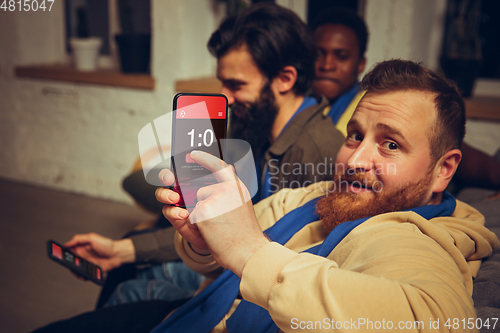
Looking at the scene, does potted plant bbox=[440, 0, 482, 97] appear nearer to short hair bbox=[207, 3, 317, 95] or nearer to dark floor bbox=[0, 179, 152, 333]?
short hair bbox=[207, 3, 317, 95]

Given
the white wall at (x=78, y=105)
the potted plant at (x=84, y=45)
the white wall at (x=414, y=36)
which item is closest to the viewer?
the white wall at (x=414, y=36)

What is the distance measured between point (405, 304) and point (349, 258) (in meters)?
0.19

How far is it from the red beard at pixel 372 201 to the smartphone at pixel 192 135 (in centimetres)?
31

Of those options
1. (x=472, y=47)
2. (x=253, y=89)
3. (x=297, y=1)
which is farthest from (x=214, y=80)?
(x=472, y=47)

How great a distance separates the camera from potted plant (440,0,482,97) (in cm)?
228

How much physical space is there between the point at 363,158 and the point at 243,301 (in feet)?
1.42

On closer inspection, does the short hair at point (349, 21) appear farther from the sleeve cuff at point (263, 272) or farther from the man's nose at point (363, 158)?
the sleeve cuff at point (263, 272)

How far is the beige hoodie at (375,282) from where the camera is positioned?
21.9 inches

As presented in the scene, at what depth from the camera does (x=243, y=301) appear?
0.87 metres

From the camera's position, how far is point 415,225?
0.77 m

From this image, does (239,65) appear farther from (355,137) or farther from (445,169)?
(445,169)

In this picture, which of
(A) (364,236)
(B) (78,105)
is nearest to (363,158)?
(A) (364,236)

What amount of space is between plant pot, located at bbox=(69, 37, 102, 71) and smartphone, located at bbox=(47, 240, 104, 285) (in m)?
2.49

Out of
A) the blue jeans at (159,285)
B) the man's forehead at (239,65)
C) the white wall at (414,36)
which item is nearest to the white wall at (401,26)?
the white wall at (414,36)
